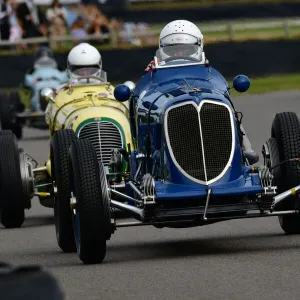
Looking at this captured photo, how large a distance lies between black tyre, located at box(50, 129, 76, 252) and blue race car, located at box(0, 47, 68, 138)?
12971 mm

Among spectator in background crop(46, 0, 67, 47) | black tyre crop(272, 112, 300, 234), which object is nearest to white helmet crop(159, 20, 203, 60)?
black tyre crop(272, 112, 300, 234)

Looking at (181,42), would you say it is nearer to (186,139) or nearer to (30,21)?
(186,139)

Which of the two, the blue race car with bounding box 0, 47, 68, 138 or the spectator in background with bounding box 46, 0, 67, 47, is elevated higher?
the spectator in background with bounding box 46, 0, 67, 47

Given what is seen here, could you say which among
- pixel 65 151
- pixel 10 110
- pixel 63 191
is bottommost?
pixel 63 191

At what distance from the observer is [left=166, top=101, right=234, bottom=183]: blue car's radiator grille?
31.0 ft

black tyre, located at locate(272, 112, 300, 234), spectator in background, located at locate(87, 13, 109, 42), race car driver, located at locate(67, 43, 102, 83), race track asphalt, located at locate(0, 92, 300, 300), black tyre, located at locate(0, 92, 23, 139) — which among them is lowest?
race track asphalt, located at locate(0, 92, 300, 300)

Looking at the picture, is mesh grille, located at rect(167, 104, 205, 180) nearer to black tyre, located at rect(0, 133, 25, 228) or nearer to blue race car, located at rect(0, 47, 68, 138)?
black tyre, located at rect(0, 133, 25, 228)

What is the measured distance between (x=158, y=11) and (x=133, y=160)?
38.0 meters

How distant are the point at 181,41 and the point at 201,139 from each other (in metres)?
2.09

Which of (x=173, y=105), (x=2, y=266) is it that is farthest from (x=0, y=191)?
(x=2, y=266)

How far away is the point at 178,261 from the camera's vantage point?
913cm

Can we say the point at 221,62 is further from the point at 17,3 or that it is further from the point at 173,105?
the point at 173,105

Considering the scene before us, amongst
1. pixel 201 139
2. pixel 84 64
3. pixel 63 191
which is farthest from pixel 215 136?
pixel 84 64

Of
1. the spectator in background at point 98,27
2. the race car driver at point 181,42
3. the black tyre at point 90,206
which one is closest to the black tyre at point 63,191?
the black tyre at point 90,206
